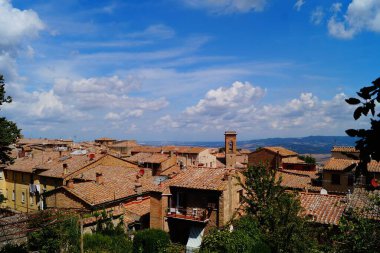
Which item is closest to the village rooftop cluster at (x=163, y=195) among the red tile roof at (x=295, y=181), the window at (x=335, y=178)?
the window at (x=335, y=178)

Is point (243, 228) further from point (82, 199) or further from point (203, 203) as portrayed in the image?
point (82, 199)

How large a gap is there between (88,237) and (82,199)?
598cm

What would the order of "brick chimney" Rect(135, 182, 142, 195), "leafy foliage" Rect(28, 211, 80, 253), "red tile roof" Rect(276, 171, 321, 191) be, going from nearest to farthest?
"leafy foliage" Rect(28, 211, 80, 253) → "brick chimney" Rect(135, 182, 142, 195) → "red tile roof" Rect(276, 171, 321, 191)

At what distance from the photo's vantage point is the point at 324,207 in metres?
23.2

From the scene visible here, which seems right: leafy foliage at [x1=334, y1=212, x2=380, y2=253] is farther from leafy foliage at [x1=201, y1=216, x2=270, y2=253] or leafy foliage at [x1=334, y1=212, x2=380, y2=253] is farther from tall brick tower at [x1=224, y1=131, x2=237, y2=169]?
tall brick tower at [x1=224, y1=131, x2=237, y2=169]

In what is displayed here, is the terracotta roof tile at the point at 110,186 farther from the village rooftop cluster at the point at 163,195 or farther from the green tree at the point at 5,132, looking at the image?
the green tree at the point at 5,132

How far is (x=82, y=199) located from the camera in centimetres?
2794

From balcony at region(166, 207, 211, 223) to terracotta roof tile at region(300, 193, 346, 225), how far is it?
747 centimetres

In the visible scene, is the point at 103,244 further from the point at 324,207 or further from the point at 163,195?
the point at 324,207

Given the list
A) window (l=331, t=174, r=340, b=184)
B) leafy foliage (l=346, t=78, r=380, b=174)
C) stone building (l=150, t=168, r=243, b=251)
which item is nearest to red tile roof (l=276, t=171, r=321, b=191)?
window (l=331, t=174, r=340, b=184)

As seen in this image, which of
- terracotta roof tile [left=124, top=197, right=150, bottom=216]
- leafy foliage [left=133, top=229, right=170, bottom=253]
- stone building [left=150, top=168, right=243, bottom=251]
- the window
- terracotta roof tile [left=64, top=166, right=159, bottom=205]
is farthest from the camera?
the window

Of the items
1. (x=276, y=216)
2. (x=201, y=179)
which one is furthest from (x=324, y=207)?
(x=201, y=179)

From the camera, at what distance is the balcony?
26.8 metres

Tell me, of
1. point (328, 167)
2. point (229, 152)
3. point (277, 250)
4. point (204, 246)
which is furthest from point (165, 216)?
point (229, 152)
